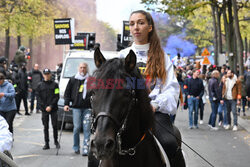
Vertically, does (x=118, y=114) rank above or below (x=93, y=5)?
below

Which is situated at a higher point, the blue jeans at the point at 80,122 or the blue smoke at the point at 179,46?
the blue smoke at the point at 179,46

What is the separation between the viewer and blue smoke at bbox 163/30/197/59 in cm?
7503

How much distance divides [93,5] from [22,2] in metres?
25.7

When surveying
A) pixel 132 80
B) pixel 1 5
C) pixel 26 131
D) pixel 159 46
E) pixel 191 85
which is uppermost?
pixel 1 5

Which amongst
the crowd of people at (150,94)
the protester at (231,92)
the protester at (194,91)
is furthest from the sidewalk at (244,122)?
the protester at (194,91)

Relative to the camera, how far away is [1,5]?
25375mm

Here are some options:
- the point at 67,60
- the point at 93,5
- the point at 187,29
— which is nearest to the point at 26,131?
the point at 67,60

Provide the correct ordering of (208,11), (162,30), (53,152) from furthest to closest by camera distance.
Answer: (162,30), (208,11), (53,152)

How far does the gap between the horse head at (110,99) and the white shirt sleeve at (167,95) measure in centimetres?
67

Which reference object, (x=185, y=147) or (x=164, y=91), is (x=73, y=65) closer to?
(x=185, y=147)

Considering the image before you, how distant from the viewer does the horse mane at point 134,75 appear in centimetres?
320

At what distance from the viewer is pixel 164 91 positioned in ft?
13.6

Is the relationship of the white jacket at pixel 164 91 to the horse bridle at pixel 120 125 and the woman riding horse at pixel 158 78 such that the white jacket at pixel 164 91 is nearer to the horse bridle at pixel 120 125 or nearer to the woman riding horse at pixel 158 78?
the woman riding horse at pixel 158 78

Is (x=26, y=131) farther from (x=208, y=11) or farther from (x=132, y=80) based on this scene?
(x=208, y=11)
